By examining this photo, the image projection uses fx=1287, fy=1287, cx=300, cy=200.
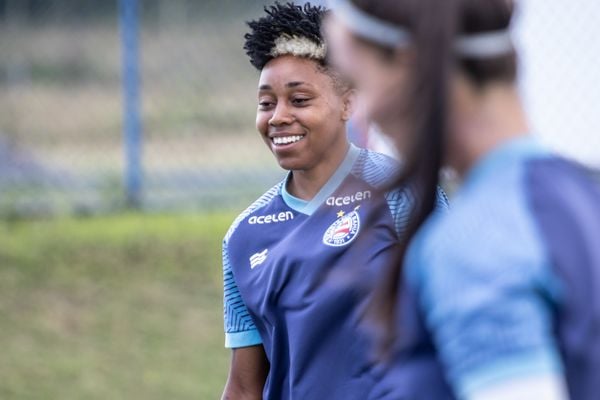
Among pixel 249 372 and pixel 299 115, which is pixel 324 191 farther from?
pixel 249 372

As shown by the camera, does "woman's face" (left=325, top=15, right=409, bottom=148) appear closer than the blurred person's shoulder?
Yes

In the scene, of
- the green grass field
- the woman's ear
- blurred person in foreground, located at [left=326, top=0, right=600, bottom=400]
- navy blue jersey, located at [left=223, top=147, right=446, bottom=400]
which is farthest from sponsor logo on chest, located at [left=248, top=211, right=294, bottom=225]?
the green grass field

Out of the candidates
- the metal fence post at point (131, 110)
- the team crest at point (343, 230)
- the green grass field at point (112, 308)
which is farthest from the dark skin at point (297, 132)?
the metal fence post at point (131, 110)

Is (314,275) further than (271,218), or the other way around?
(271,218)

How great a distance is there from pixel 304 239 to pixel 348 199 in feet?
0.58

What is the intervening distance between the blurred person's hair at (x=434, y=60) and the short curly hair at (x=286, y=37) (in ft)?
5.46

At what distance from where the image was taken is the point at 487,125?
5.97ft

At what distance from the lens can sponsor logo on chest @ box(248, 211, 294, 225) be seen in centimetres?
346

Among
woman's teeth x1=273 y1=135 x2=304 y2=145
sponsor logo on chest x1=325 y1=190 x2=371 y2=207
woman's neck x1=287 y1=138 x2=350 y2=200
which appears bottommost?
sponsor logo on chest x1=325 y1=190 x2=371 y2=207

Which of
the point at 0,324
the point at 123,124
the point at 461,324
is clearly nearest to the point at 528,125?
the point at 461,324

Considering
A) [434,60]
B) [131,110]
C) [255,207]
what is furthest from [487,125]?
[131,110]

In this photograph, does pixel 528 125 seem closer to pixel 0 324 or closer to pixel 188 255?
pixel 0 324

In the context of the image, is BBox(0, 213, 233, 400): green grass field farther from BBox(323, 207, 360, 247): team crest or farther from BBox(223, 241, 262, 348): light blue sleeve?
BBox(323, 207, 360, 247): team crest

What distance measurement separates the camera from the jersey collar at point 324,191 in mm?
3443
